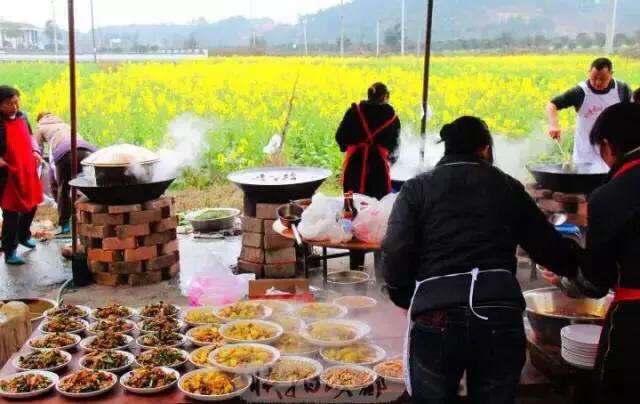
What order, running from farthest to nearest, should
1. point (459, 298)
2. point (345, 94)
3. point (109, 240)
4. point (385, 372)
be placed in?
point (345, 94)
point (109, 240)
point (385, 372)
point (459, 298)

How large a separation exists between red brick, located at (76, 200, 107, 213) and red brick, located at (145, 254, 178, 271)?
66 centimetres

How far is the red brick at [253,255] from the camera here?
6.33m

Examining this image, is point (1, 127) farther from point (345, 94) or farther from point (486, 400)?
point (345, 94)

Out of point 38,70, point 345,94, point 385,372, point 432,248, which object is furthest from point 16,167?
point 38,70

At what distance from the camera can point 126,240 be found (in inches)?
244

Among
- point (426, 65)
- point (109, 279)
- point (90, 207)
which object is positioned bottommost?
point (109, 279)

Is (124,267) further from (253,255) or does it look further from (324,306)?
(324,306)

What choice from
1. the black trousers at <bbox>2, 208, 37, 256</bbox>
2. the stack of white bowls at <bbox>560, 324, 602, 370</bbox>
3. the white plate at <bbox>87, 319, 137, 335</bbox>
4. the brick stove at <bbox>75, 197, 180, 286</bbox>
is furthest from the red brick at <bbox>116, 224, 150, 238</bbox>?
the stack of white bowls at <bbox>560, 324, 602, 370</bbox>

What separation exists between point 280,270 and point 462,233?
→ 3.98m

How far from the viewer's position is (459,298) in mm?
2484

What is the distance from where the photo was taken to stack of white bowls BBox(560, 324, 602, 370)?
287 cm

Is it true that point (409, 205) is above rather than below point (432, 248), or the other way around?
above

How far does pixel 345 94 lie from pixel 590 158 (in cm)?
626

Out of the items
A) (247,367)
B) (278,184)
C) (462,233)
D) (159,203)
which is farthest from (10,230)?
(462,233)
